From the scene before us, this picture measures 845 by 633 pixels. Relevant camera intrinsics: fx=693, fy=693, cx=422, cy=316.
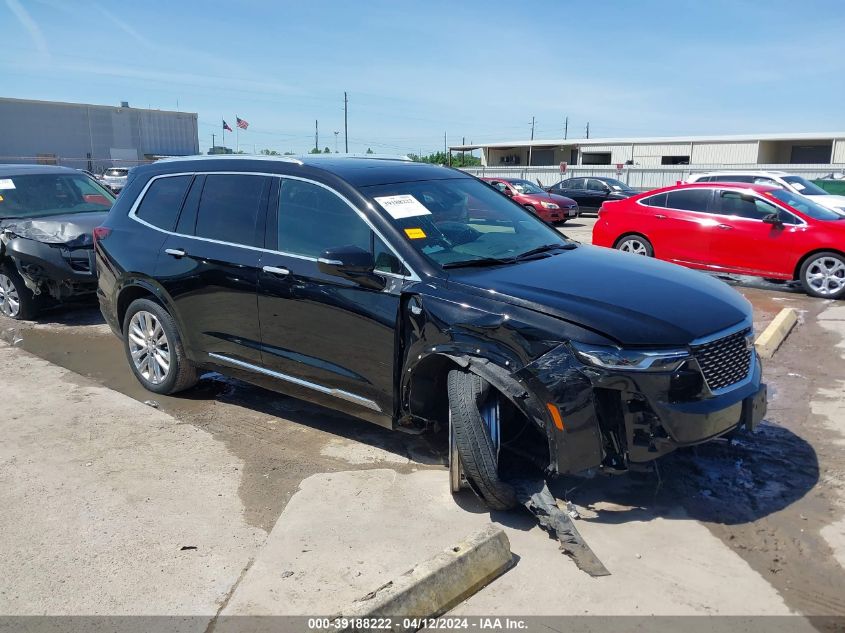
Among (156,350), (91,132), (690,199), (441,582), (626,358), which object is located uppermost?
(91,132)

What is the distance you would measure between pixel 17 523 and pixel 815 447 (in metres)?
4.84

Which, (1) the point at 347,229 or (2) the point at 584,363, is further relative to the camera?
(1) the point at 347,229

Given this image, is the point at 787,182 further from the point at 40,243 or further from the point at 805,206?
the point at 40,243

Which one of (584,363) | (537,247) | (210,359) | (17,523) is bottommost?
(17,523)

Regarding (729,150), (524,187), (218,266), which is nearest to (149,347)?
(218,266)

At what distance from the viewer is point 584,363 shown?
3.29 m

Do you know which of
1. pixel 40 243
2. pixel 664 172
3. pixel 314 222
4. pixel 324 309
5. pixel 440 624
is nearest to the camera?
pixel 440 624

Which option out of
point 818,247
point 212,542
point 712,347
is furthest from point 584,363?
point 818,247

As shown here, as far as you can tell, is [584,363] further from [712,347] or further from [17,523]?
[17,523]

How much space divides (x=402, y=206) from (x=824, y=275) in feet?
25.0

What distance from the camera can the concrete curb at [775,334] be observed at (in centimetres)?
657

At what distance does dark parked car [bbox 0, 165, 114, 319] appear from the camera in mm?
7918

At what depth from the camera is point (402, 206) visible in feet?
13.9

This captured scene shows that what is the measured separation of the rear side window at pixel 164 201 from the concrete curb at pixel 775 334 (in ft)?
16.4
